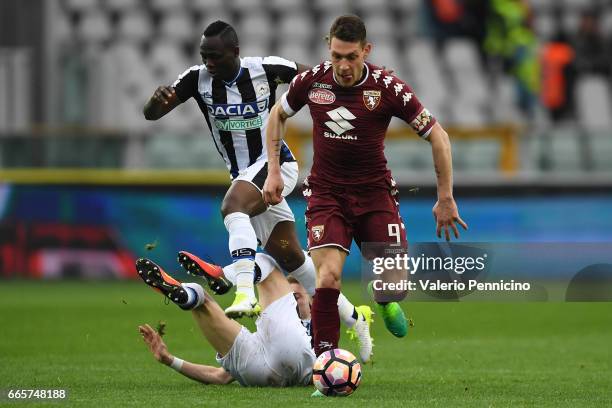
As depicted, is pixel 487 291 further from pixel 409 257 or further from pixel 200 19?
pixel 200 19

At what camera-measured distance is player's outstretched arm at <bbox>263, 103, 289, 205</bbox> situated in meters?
7.83

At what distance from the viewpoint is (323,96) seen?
25.7ft

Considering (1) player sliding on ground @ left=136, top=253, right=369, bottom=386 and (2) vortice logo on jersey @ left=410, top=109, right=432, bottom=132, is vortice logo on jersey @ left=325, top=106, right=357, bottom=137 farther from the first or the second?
(1) player sliding on ground @ left=136, top=253, right=369, bottom=386

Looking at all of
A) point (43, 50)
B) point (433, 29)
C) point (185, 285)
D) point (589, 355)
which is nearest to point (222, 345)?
point (185, 285)

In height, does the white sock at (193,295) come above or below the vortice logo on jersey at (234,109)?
below

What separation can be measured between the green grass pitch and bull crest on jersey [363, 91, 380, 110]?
1687 mm

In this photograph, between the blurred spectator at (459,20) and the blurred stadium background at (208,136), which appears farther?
the blurred spectator at (459,20)

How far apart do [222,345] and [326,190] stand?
1125 millimetres

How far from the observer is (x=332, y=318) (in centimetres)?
768

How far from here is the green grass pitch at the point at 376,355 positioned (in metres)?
7.51

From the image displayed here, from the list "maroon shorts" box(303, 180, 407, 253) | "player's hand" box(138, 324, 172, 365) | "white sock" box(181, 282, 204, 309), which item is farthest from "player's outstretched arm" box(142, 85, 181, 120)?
"player's hand" box(138, 324, 172, 365)

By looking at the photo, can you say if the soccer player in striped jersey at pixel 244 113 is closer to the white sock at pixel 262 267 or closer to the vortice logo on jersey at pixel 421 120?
the white sock at pixel 262 267

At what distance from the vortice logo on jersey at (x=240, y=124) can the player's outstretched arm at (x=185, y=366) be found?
167cm

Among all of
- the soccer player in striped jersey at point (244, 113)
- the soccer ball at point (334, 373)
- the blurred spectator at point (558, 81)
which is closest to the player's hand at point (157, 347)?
the soccer ball at point (334, 373)
